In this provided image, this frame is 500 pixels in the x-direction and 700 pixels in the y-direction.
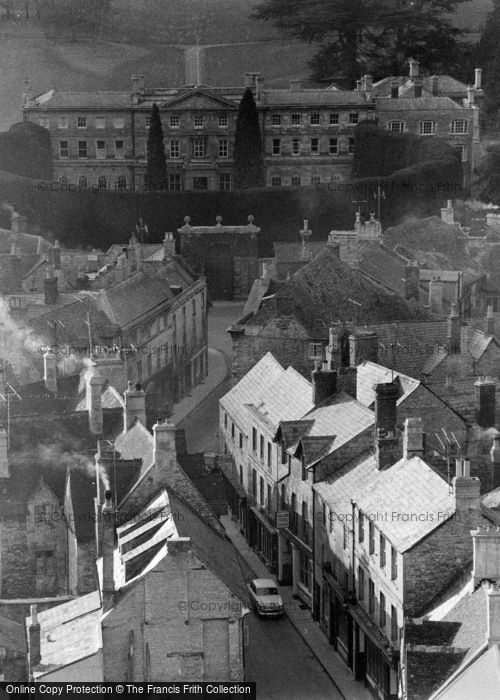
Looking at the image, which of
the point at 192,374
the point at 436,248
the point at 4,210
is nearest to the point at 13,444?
the point at 192,374

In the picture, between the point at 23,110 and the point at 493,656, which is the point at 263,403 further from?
the point at 23,110

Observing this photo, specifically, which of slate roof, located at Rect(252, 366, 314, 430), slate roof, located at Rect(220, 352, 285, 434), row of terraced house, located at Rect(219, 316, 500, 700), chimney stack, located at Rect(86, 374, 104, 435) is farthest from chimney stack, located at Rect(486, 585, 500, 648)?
slate roof, located at Rect(220, 352, 285, 434)

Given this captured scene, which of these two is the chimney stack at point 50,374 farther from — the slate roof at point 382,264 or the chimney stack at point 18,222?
the chimney stack at point 18,222

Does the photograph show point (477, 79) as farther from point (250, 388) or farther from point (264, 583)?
point (264, 583)

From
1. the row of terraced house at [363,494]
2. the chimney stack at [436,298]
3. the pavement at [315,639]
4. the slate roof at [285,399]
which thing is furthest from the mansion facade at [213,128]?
the pavement at [315,639]

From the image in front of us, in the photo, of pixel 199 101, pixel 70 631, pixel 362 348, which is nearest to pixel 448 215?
pixel 199 101

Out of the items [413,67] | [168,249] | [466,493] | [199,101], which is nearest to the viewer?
[466,493]

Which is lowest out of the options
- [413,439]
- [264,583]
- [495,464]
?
[264,583]
